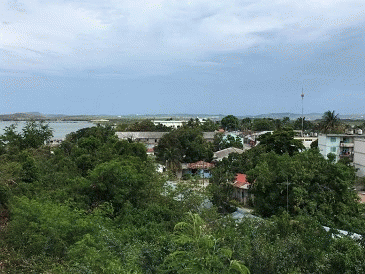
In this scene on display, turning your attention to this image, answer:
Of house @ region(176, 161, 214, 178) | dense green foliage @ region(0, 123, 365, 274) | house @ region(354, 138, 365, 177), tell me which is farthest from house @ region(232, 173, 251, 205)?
house @ region(354, 138, 365, 177)

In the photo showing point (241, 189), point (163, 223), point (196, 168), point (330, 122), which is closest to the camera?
point (163, 223)

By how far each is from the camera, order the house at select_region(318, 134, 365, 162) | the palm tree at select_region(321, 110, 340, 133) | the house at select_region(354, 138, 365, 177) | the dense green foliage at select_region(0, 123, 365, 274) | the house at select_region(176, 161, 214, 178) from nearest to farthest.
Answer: the dense green foliage at select_region(0, 123, 365, 274) → the house at select_region(354, 138, 365, 177) → the house at select_region(176, 161, 214, 178) → the house at select_region(318, 134, 365, 162) → the palm tree at select_region(321, 110, 340, 133)

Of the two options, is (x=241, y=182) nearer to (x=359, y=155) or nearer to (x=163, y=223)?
(x=163, y=223)

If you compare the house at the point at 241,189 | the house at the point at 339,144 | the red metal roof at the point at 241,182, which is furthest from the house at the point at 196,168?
the house at the point at 339,144

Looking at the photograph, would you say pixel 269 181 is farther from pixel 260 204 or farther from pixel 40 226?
pixel 40 226

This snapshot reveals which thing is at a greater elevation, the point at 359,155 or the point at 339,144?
the point at 339,144

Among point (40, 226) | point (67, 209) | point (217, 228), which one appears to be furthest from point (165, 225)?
point (40, 226)

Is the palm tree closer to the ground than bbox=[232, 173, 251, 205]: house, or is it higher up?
higher up

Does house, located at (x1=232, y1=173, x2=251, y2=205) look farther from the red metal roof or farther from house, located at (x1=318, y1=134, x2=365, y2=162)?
house, located at (x1=318, y1=134, x2=365, y2=162)

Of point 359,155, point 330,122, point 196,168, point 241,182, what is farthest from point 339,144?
point 241,182

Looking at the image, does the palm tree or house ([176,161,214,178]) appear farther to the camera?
the palm tree
